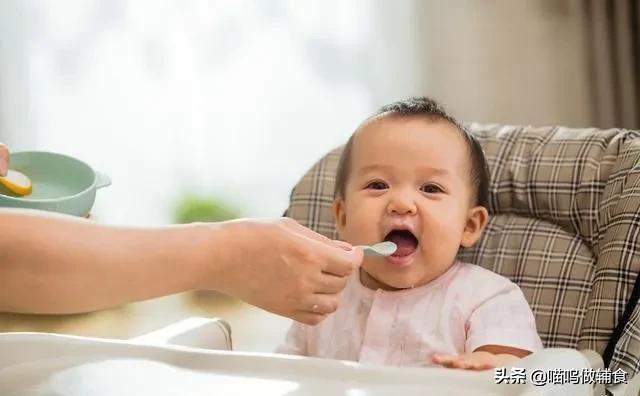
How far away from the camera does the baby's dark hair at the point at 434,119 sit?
148cm

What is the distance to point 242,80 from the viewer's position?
305 centimetres

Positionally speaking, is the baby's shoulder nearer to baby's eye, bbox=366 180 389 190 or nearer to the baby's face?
the baby's face

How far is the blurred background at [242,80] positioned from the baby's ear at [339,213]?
4.69 feet

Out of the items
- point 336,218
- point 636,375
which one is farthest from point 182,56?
point 636,375

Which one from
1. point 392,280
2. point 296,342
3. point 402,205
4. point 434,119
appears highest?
point 434,119

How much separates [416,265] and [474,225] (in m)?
0.15

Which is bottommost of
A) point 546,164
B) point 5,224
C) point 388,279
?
point 388,279

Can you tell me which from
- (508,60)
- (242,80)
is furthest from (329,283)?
(242,80)

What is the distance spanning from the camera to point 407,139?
1.43m

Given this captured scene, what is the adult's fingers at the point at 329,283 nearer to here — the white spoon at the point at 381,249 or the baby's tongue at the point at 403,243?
the white spoon at the point at 381,249

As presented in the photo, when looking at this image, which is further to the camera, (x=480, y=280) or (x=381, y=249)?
(x=480, y=280)

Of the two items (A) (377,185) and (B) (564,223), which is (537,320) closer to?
(B) (564,223)

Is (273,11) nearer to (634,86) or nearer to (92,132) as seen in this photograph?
(92,132)

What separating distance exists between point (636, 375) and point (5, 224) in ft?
2.84
